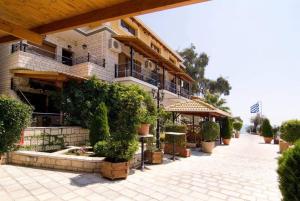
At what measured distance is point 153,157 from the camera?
27.4 ft

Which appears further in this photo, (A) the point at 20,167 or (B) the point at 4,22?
(A) the point at 20,167

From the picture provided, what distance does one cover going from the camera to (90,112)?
1159 cm

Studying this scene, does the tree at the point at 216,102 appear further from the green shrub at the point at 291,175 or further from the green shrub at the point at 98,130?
the green shrub at the point at 291,175

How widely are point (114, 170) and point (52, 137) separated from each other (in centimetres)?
494

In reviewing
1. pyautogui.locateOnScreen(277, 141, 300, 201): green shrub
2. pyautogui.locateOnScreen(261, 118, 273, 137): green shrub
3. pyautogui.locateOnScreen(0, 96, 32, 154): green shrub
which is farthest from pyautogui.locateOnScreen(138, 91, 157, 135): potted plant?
pyautogui.locateOnScreen(261, 118, 273, 137): green shrub

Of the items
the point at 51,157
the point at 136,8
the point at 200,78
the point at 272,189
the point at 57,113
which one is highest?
the point at 200,78

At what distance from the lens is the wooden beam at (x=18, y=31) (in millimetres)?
3781

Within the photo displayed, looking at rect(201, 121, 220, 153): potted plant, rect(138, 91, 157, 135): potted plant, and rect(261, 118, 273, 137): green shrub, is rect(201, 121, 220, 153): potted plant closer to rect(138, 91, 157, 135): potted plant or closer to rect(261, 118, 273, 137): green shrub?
rect(138, 91, 157, 135): potted plant

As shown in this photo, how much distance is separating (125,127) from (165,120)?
661 centimetres

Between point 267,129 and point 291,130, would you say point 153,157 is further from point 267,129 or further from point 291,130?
point 267,129

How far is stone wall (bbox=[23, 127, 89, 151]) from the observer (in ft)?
28.7

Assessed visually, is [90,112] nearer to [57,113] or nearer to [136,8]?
[57,113]

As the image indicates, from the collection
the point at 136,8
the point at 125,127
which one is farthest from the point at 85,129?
the point at 136,8

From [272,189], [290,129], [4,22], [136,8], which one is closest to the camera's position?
[136,8]
